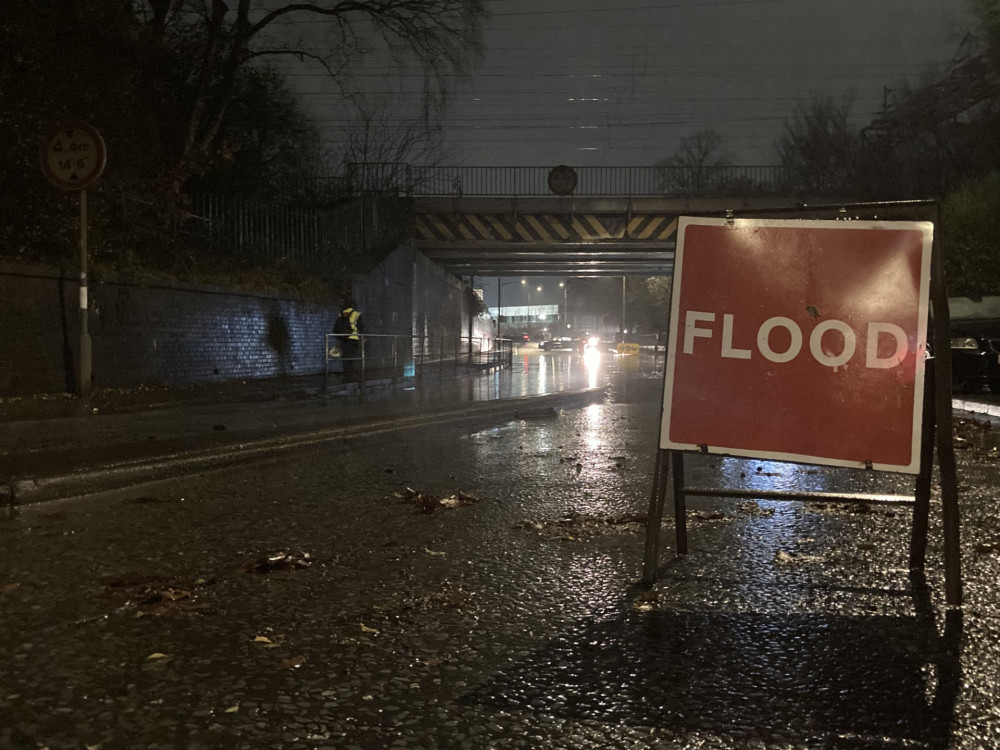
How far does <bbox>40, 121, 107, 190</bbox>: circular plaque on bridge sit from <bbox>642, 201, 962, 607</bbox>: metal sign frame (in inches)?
393

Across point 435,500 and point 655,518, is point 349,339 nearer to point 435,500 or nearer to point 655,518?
point 435,500

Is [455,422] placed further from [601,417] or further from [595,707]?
[595,707]

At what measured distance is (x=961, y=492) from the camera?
771cm

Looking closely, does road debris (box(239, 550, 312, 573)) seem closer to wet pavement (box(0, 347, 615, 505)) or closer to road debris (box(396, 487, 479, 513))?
road debris (box(396, 487, 479, 513))

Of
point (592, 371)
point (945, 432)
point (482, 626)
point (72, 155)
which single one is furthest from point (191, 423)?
point (592, 371)

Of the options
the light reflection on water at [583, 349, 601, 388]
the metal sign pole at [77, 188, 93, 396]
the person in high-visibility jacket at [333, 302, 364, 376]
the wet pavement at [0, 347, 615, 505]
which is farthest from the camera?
the light reflection on water at [583, 349, 601, 388]

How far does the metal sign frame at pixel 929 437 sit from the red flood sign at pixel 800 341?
0.07 m

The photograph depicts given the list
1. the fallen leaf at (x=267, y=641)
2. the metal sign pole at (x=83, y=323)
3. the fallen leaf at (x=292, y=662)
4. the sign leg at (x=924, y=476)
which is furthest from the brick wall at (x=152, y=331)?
the sign leg at (x=924, y=476)

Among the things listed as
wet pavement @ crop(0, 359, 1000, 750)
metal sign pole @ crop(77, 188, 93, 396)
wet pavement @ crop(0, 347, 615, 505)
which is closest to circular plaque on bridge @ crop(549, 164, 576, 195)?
wet pavement @ crop(0, 347, 615, 505)

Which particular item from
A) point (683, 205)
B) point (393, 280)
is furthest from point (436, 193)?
point (683, 205)

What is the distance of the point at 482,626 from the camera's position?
417 centimetres

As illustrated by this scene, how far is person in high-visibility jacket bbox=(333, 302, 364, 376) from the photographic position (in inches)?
747

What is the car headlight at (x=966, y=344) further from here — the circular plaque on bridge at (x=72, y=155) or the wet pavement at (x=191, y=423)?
the circular plaque on bridge at (x=72, y=155)

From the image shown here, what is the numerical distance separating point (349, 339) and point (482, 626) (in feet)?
50.8
